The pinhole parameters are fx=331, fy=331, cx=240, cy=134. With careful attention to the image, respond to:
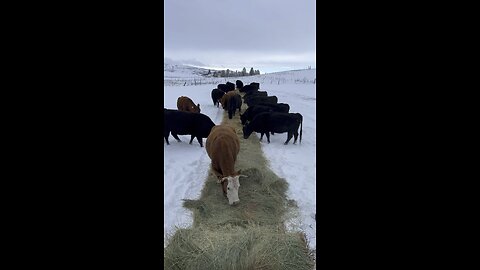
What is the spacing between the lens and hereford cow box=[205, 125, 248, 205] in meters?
5.30

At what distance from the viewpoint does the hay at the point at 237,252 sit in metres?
2.97

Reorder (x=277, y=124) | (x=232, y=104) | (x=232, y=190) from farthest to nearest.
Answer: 1. (x=232, y=104)
2. (x=277, y=124)
3. (x=232, y=190)

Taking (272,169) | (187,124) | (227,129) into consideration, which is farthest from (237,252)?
(187,124)

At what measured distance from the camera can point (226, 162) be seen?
226 inches

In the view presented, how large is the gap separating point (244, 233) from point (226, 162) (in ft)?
6.85

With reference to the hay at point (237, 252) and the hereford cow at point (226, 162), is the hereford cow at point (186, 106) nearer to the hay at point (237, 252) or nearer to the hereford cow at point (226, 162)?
the hereford cow at point (226, 162)

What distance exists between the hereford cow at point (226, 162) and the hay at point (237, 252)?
58.2 inches

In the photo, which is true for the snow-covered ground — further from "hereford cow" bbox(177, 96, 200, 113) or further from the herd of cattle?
"hereford cow" bbox(177, 96, 200, 113)

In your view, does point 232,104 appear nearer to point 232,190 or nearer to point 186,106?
point 186,106
